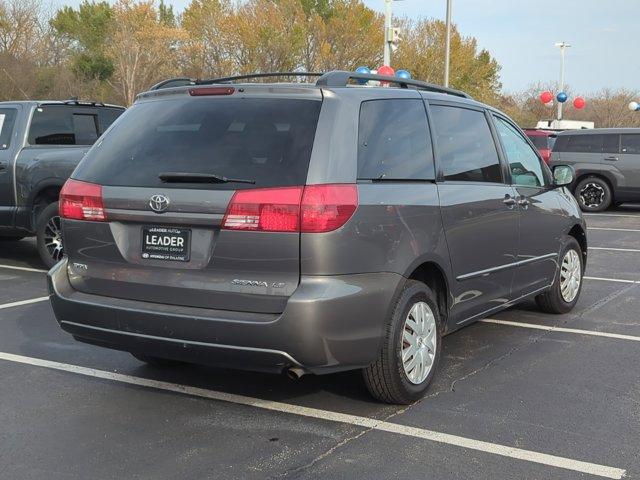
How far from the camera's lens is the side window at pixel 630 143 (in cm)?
1636

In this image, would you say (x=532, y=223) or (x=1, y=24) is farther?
(x=1, y=24)

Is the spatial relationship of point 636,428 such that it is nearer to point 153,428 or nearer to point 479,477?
point 479,477

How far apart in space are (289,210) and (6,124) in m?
6.30

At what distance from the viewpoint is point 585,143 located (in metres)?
17.0

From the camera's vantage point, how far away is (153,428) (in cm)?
386

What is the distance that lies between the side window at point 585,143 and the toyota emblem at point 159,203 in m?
14.9

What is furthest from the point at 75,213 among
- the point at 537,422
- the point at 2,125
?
the point at 2,125

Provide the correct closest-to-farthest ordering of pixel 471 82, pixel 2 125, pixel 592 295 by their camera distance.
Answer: pixel 592 295 < pixel 2 125 < pixel 471 82

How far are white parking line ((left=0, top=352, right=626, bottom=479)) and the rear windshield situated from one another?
1325 mm

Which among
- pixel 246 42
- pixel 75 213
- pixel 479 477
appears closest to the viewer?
pixel 479 477

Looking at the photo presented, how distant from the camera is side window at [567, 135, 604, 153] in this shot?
663 inches

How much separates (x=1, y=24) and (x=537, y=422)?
42087 millimetres

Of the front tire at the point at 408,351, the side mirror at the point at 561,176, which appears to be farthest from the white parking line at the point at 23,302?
the side mirror at the point at 561,176

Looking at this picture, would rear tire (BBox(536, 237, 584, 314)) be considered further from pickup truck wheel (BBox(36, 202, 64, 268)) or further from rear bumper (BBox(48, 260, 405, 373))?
pickup truck wheel (BBox(36, 202, 64, 268))
